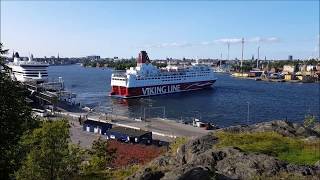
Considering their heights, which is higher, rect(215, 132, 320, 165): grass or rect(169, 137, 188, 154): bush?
rect(215, 132, 320, 165): grass

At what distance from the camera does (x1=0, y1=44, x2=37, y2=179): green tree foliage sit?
1351 cm

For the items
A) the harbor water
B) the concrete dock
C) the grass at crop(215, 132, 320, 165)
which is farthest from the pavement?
the grass at crop(215, 132, 320, 165)

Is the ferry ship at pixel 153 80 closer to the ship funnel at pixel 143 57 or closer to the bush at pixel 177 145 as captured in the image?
the ship funnel at pixel 143 57

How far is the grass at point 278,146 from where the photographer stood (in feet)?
40.6

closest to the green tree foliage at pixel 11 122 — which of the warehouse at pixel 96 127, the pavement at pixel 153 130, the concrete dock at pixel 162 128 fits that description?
the pavement at pixel 153 130

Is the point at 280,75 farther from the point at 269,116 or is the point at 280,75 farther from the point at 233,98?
the point at 269,116

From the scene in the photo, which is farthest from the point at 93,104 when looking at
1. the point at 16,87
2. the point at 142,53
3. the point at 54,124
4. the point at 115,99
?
the point at 54,124

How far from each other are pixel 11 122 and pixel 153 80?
224ft

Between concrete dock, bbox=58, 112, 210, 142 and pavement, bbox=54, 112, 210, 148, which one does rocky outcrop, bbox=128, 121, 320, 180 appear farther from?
concrete dock, bbox=58, 112, 210, 142

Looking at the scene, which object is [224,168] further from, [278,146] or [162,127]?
[162,127]

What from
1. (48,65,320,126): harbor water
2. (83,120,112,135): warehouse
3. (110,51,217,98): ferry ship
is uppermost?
(110,51,217,98): ferry ship

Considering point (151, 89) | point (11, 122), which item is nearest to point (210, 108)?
point (151, 89)

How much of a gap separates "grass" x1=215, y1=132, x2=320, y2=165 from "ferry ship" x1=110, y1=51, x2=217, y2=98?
63729 mm

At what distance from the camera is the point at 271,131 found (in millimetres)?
17000
